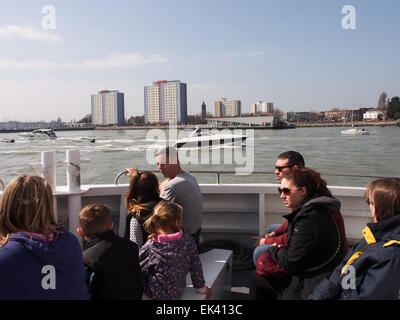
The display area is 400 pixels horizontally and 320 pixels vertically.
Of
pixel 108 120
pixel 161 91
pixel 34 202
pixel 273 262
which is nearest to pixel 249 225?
pixel 273 262

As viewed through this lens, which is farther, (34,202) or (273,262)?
(273,262)

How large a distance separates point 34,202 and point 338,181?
15.1m

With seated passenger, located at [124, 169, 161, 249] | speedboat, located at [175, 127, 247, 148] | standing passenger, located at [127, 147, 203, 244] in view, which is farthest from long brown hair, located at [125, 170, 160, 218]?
speedboat, located at [175, 127, 247, 148]

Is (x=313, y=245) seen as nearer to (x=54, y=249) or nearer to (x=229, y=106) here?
(x=54, y=249)

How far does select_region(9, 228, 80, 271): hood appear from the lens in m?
1.36

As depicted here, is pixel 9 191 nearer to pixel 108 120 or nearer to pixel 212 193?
pixel 212 193

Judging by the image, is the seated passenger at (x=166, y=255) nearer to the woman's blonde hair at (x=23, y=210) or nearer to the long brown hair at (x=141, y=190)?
the long brown hair at (x=141, y=190)

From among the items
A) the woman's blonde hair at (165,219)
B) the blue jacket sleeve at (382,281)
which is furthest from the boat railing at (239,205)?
the blue jacket sleeve at (382,281)

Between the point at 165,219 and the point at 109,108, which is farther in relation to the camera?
the point at 109,108

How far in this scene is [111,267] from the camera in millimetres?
1691

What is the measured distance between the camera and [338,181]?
15.1m

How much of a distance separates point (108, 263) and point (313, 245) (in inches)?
40.4

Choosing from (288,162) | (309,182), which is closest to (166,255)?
(309,182)

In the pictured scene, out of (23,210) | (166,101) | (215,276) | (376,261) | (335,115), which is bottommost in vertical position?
(215,276)
